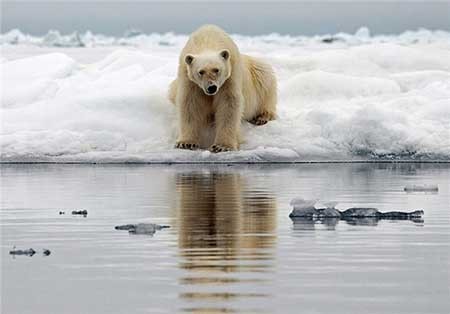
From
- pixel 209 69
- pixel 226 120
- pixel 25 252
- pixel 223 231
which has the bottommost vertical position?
pixel 25 252

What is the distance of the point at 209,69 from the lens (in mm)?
14977

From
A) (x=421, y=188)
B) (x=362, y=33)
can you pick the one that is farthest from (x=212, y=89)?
(x=362, y=33)

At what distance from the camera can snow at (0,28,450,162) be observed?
1600 centimetres

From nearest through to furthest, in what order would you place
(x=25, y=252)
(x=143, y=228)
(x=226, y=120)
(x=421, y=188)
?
(x=25, y=252), (x=143, y=228), (x=421, y=188), (x=226, y=120)

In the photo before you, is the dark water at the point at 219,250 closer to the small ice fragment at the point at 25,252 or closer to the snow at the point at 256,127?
the small ice fragment at the point at 25,252

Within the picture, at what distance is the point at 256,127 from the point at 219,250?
8.90 meters

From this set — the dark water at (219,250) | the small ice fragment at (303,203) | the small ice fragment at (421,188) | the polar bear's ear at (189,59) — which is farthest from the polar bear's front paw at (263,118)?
the small ice fragment at (303,203)

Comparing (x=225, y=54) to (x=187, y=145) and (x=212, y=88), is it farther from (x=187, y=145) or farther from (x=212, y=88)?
Result: (x=187, y=145)

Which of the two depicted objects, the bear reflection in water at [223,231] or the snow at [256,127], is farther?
the snow at [256,127]

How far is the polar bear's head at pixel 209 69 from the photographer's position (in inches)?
590

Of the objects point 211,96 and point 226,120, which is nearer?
point 226,120

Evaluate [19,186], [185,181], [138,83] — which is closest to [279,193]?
[185,181]

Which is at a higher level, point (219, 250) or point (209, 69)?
point (209, 69)

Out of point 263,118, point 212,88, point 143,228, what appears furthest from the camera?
point 263,118
